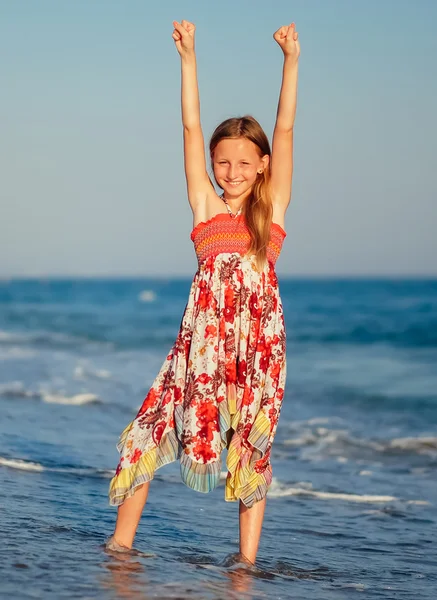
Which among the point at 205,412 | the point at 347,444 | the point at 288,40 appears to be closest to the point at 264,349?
the point at 205,412

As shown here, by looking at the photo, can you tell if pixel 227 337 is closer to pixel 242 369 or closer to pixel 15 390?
pixel 242 369

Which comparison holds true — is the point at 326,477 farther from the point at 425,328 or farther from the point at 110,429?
the point at 425,328

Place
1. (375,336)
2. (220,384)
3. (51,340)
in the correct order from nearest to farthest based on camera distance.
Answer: (220,384) < (51,340) < (375,336)

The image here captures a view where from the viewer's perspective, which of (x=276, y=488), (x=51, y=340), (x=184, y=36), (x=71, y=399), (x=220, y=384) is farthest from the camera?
(x=51, y=340)

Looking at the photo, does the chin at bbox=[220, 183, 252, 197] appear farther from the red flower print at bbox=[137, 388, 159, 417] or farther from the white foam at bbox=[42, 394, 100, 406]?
the white foam at bbox=[42, 394, 100, 406]

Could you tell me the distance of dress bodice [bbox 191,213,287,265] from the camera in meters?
4.08

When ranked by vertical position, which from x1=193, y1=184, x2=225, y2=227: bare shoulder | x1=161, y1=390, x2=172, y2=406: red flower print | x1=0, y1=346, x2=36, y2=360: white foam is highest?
x1=0, y1=346, x2=36, y2=360: white foam

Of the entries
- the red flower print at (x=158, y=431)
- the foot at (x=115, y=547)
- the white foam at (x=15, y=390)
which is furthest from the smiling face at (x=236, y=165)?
the white foam at (x=15, y=390)

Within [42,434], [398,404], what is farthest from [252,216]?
[398,404]

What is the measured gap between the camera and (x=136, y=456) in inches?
161

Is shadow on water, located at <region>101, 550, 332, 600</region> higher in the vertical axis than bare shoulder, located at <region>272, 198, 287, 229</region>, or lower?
lower

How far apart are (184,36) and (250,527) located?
2.14 metres

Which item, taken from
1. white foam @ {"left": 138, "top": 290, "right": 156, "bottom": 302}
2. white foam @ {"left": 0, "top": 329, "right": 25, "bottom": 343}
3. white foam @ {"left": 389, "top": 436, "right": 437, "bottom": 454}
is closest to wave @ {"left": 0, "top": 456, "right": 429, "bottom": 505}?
white foam @ {"left": 389, "top": 436, "right": 437, "bottom": 454}

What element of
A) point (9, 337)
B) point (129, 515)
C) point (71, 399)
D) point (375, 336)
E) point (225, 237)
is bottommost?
point (129, 515)
